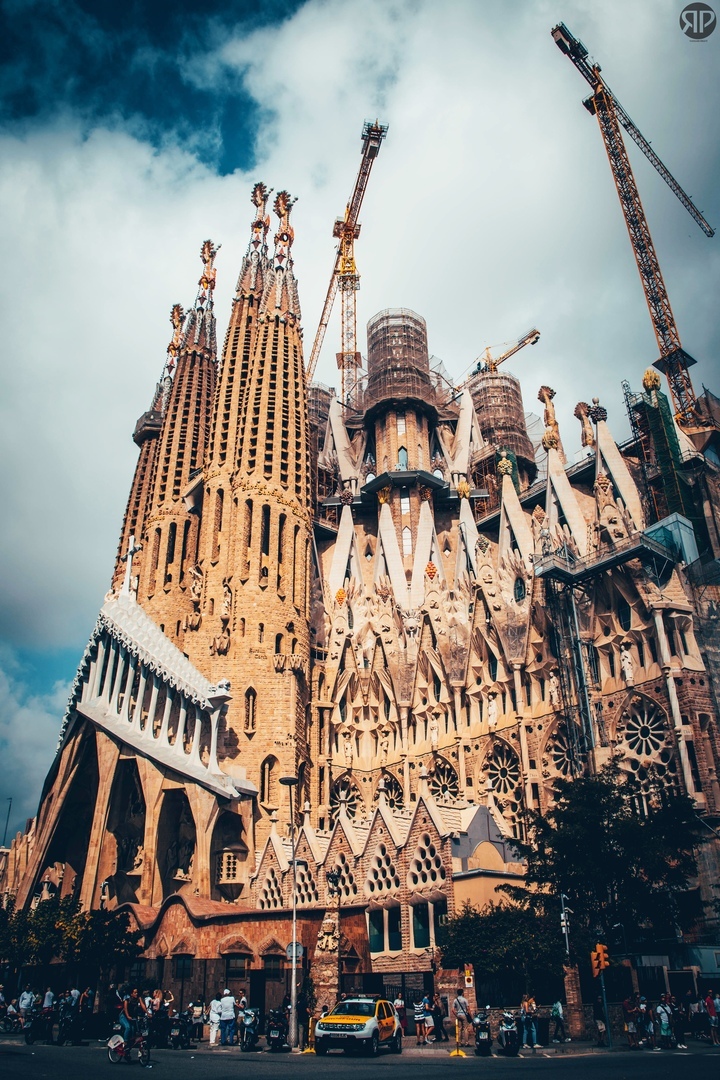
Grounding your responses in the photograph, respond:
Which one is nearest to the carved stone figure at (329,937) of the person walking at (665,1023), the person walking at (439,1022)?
the person walking at (439,1022)

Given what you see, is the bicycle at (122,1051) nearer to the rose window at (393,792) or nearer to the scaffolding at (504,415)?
the rose window at (393,792)

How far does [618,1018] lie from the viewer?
769 inches

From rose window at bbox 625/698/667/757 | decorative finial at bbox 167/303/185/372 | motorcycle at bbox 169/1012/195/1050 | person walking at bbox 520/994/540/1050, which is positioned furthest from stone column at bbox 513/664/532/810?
decorative finial at bbox 167/303/185/372

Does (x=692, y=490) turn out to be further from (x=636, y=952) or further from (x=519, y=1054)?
(x=519, y=1054)

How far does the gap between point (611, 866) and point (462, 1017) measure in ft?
17.9

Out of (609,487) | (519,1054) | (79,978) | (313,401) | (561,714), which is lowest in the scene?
(519,1054)

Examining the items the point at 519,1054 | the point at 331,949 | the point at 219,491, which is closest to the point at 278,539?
the point at 219,491

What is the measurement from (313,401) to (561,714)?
3864 centimetres

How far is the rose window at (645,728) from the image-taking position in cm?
3139

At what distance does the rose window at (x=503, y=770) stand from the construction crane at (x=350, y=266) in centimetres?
3820

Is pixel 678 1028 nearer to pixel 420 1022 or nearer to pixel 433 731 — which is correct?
pixel 420 1022

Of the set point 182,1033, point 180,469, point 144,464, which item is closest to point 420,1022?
point 182,1033

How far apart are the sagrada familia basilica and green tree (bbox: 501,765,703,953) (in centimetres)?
198

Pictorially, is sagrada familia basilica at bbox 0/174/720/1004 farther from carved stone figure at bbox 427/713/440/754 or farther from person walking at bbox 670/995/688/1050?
person walking at bbox 670/995/688/1050
